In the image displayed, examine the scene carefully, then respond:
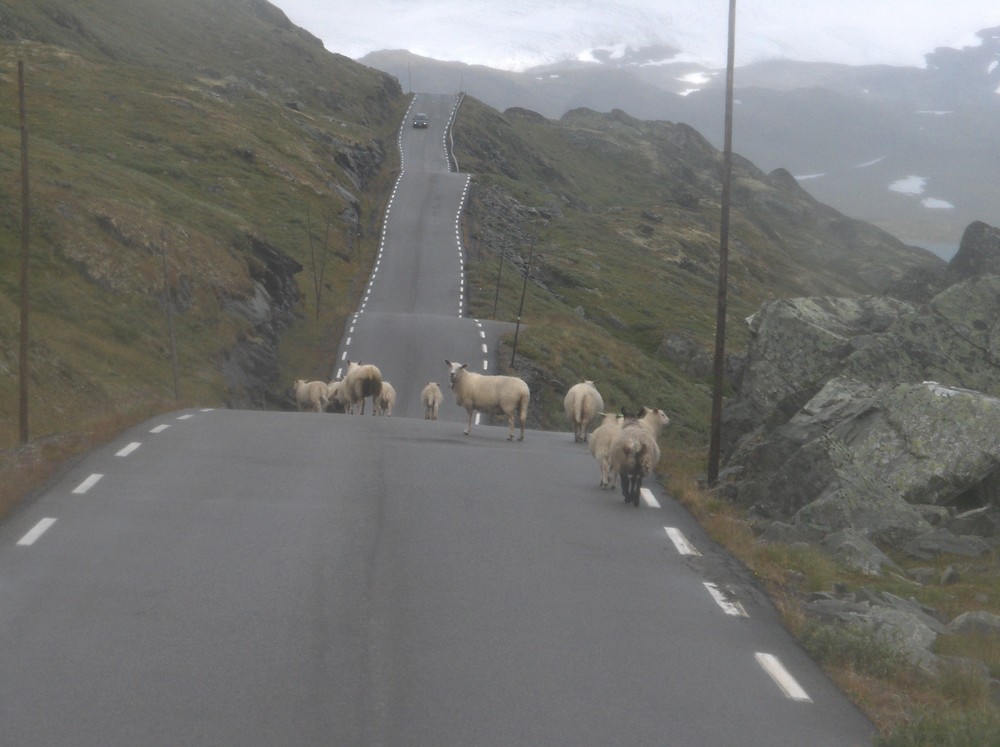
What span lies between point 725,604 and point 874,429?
6.84 metres

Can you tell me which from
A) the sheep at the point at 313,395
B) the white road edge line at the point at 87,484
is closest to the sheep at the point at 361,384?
the sheep at the point at 313,395

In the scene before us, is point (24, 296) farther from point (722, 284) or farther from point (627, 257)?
point (627, 257)

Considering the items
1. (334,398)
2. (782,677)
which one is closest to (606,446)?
(782,677)

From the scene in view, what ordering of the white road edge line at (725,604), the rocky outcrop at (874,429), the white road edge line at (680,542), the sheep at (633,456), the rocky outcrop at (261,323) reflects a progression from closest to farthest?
the white road edge line at (725,604) < the white road edge line at (680,542) < the sheep at (633,456) < the rocky outcrop at (874,429) < the rocky outcrop at (261,323)

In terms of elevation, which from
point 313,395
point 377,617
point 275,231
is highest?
point 275,231

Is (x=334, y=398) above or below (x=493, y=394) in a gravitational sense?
below

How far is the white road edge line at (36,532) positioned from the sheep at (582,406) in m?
11.8

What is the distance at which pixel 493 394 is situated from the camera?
2145cm

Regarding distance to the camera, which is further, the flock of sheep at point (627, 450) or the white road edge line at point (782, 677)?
the flock of sheep at point (627, 450)

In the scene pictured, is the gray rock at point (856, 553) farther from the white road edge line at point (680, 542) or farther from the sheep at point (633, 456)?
the sheep at point (633, 456)

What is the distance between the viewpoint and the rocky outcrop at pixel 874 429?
47.5 feet

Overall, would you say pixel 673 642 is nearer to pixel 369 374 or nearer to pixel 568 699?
pixel 568 699

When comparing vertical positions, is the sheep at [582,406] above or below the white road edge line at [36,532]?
below

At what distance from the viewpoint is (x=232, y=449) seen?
56.3 feet
